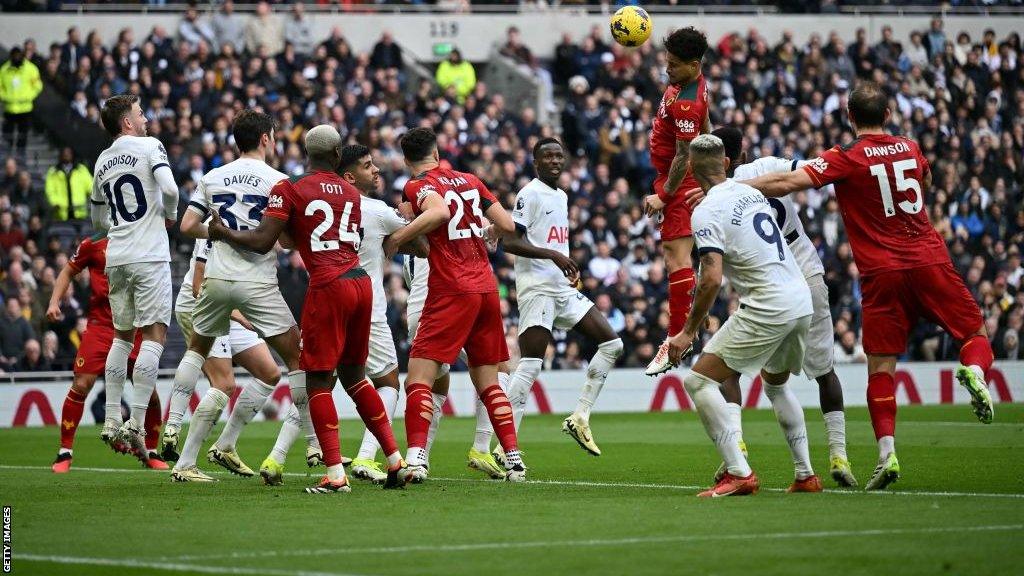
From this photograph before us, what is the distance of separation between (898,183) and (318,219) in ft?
13.8

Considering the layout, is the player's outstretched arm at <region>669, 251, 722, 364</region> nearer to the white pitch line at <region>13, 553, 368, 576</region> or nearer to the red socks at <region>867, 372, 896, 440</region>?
the red socks at <region>867, 372, 896, 440</region>

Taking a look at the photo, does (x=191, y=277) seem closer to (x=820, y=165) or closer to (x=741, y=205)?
(x=741, y=205)

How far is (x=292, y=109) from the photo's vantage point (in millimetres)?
29172

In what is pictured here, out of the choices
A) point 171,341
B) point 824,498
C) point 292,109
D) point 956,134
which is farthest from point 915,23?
point 824,498

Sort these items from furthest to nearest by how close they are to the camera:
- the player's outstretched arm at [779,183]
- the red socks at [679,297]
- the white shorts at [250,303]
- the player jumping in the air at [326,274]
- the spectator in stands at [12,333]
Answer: the spectator in stands at [12,333]
the red socks at [679,297]
the white shorts at [250,303]
the player jumping in the air at [326,274]
the player's outstretched arm at [779,183]

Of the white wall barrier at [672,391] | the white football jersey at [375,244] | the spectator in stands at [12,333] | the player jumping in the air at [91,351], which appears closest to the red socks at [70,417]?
the player jumping in the air at [91,351]

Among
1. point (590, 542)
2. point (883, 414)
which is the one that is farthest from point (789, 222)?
point (590, 542)

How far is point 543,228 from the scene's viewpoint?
14.8 metres

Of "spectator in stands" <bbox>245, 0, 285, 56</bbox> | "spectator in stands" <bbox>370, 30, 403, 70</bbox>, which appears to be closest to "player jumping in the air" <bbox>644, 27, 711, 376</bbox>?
"spectator in stands" <bbox>245, 0, 285, 56</bbox>

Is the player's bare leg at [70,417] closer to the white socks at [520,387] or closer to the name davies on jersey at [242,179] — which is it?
the name davies on jersey at [242,179]

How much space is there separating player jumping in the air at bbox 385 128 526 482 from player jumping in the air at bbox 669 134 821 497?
213 cm

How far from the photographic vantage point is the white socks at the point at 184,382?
510 inches

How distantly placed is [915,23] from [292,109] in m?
17.1

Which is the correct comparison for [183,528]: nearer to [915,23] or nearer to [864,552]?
[864,552]
